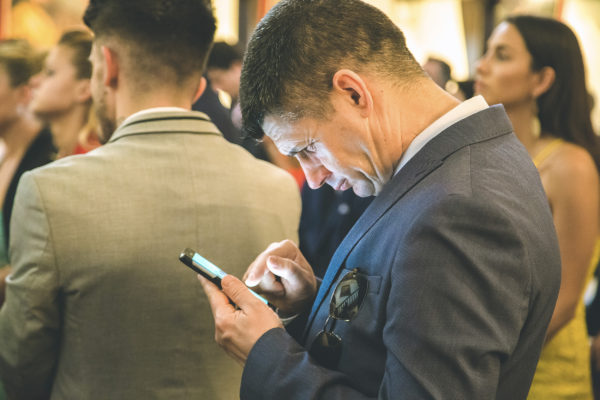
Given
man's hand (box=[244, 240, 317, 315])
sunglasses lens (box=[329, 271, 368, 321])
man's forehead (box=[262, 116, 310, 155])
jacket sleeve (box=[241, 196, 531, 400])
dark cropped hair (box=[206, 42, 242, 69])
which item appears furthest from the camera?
dark cropped hair (box=[206, 42, 242, 69])

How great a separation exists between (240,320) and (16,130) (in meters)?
2.05

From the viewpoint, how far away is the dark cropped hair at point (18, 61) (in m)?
2.84

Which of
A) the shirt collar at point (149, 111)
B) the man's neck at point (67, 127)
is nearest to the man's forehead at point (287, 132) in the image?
the shirt collar at point (149, 111)

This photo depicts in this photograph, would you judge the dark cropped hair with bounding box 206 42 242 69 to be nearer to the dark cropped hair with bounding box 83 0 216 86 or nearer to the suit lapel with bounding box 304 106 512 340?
the dark cropped hair with bounding box 83 0 216 86

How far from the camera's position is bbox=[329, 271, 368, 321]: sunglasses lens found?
104 centimetres

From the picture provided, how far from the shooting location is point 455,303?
89 centimetres

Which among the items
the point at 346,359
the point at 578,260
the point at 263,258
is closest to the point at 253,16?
the point at 578,260

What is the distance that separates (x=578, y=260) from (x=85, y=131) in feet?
7.24

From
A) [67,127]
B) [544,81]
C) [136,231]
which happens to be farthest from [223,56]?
[136,231]

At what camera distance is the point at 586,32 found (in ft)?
18.8

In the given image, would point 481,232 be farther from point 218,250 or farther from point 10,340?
point 10,340

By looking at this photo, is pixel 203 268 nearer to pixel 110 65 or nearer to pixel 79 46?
pixel 110 65

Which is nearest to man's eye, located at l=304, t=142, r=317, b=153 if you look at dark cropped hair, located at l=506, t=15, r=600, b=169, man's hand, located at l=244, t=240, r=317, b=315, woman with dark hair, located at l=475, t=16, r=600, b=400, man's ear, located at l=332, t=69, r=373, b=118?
man's ear, located at l=332, t=69, r=373, b=118

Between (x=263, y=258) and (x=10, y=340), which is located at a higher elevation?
(x=263, y=258)
